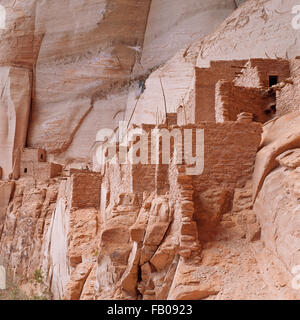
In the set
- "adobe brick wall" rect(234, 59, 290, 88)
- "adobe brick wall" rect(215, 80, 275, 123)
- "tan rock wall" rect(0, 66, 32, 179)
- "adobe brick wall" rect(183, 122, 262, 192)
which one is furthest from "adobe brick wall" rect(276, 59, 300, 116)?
"tan rock wall" rect(0, 66, 32, 179)

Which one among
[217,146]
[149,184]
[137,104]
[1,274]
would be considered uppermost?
[137,104]

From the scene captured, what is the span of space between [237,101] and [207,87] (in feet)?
4.02

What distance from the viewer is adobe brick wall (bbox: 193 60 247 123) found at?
29.5 feet

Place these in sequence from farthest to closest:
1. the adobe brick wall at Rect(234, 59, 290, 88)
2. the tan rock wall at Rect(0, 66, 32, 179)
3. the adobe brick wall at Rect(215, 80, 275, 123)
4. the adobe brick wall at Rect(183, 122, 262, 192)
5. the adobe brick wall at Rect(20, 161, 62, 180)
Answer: the tan rock wall at Rect(0, 66, 32, 179) → the adobe brick wall at Rect(20, 161, 62, 180) → the adobe brick wall at Rect(234, 59, 290, 88) → the adobe brick wall at Rect(215, 80, 275, 123) → the adobe brick wall at Rect(183, 122, 262, 192)

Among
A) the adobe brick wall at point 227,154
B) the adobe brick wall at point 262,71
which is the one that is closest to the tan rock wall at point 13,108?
the adobe brick wall at point 262,71

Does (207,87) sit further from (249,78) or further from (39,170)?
(39,170)

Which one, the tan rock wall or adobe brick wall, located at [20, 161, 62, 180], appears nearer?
adobe brick wall, located at [20, 161, 62, 180]

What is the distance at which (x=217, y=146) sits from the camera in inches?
Result: 229

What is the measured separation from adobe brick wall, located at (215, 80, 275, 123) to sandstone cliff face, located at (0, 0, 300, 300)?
5 centimetres

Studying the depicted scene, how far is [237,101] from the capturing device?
8.28 m

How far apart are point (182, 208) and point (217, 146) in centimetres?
127

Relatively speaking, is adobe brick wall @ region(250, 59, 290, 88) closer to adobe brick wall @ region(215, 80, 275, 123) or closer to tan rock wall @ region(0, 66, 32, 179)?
adobe brick wall @ region(215, 80, 275, 123)
